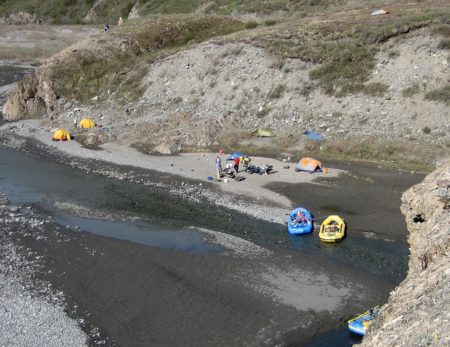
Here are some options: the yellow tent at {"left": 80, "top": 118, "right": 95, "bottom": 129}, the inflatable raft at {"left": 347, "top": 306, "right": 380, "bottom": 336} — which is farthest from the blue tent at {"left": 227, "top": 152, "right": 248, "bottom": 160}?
the inflatable raft at {"left": 347, "top": 306, "right": 380, "bottom": 336}

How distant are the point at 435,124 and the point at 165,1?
88033 millimetres

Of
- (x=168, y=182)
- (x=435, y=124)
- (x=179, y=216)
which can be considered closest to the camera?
(x=179, y=216)

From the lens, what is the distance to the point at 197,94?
192ft

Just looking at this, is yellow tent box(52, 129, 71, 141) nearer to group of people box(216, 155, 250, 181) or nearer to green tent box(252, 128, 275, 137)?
green tent box(252, 128, 275, 137)

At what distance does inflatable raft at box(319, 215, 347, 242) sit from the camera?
3041 cm

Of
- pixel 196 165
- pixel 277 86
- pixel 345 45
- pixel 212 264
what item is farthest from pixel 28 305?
pixel 345 45

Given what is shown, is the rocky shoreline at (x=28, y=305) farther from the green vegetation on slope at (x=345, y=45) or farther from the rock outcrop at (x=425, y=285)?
the green vegetation on slope at (x=345, y=45)

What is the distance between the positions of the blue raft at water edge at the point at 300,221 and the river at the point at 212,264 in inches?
25.2

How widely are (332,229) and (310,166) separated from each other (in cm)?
1074

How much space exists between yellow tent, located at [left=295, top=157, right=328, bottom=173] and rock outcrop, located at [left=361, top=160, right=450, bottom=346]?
24.1m

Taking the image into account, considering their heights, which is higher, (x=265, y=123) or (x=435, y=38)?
(x=435, y=38)

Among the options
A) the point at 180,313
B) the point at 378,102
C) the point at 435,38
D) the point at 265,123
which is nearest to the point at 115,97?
the point at 265,123

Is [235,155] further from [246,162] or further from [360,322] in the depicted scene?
[360,322]

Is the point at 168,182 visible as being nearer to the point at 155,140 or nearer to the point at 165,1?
the point at 155,140
